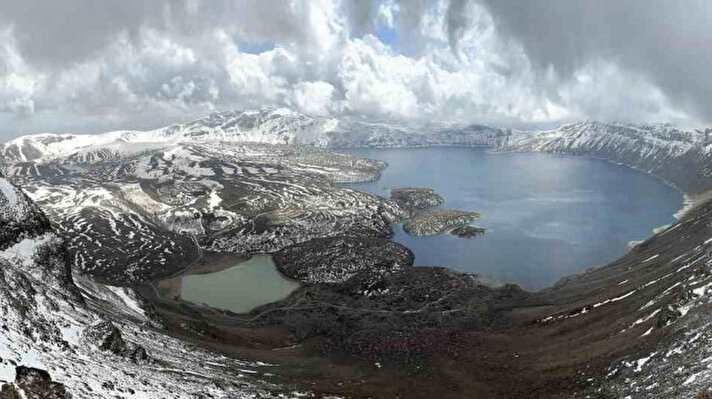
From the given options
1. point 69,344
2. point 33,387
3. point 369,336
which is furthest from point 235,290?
point 33,387

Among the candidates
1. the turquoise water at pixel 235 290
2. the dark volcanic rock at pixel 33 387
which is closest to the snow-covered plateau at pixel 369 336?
the dark volcanic rock at pixel 33 387

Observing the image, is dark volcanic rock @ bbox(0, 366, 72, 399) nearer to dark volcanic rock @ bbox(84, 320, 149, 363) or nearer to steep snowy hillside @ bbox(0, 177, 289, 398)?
steep snowy hillside @ bbox(0, 177, 289, 398)

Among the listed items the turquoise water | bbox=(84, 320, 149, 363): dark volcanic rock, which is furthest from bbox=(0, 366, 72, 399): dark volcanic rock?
the turquoise water

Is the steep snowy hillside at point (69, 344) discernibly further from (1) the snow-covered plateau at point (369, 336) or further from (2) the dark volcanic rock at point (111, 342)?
(1) the snow-covered plateau at point (369, 336)

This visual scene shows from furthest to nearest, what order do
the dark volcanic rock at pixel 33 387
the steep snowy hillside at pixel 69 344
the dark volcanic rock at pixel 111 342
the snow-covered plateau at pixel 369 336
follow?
the dark volcanic rock at pixel 111 342 → the snow-covered plateau at pixel 369 336 → the steep snowy hillside at pixel 69 344 → the dark volcanic rock at pixel 33 387

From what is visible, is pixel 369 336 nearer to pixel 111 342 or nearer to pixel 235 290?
pixel 111 342

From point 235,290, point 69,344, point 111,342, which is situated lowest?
point 235,290
